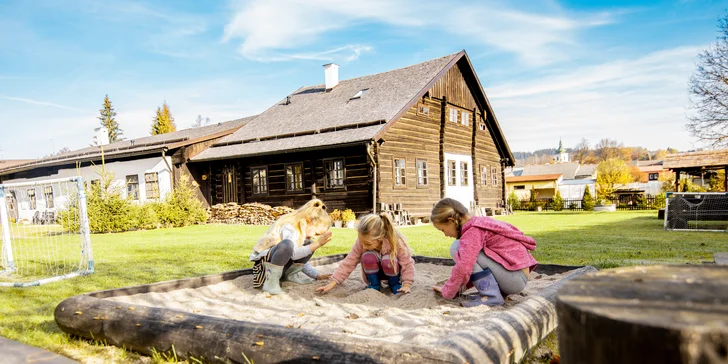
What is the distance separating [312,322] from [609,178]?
149 ft

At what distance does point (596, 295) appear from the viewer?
3.82 ft

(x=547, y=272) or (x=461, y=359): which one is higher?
(x=461, y=359)

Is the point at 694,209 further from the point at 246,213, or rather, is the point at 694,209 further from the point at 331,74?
the point at 331,74

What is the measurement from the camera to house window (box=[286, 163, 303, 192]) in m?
19.0

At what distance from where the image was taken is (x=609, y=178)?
4253cm

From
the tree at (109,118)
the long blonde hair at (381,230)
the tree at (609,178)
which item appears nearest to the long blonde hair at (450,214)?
the long blonde hair at (381,230)

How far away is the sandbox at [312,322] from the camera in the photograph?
2273mm

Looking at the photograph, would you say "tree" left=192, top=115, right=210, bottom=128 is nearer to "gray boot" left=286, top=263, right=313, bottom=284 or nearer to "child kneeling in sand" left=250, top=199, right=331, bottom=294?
"gray boot" left=286, top=263, right=313, bottom=284

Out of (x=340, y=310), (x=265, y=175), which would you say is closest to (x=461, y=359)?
(x=340, y=310)

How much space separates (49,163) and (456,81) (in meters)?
22.6

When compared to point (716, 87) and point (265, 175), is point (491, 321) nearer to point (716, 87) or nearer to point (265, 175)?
point (265, 175)

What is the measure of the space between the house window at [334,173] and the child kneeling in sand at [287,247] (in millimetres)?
12828

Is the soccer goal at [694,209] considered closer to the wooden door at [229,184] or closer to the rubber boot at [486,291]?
the rubber boot at [486,291]

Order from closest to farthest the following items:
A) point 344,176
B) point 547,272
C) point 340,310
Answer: point 340,310, point 547,272, point 344,176
